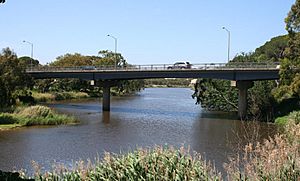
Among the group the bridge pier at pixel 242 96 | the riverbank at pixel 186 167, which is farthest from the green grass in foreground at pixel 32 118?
the riverbank at pixel 186 167

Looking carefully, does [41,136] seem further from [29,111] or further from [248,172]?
[248,172]

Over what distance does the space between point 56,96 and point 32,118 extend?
46289mm

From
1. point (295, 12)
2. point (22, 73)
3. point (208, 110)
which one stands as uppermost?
point (295, 12)

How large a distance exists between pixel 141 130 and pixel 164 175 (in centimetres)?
2709

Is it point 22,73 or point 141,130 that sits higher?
point 22,73

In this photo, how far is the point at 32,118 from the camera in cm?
3941

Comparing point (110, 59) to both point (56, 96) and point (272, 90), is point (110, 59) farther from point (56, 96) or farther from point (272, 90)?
point (272, 90)

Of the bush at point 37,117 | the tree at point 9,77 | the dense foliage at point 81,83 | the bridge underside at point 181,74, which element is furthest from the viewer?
the dense foliage at point 81,83

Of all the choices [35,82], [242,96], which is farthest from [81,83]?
[242,96]

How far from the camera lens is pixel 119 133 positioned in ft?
119

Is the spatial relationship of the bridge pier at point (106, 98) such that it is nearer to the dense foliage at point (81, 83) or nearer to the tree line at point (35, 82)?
the tree line at point (35, 82)

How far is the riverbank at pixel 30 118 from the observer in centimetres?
3799

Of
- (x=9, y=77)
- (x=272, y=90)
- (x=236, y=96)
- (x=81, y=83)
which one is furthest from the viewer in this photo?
(x=81, y=83)

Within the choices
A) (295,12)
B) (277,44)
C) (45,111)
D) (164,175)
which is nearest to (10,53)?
(45,111)
